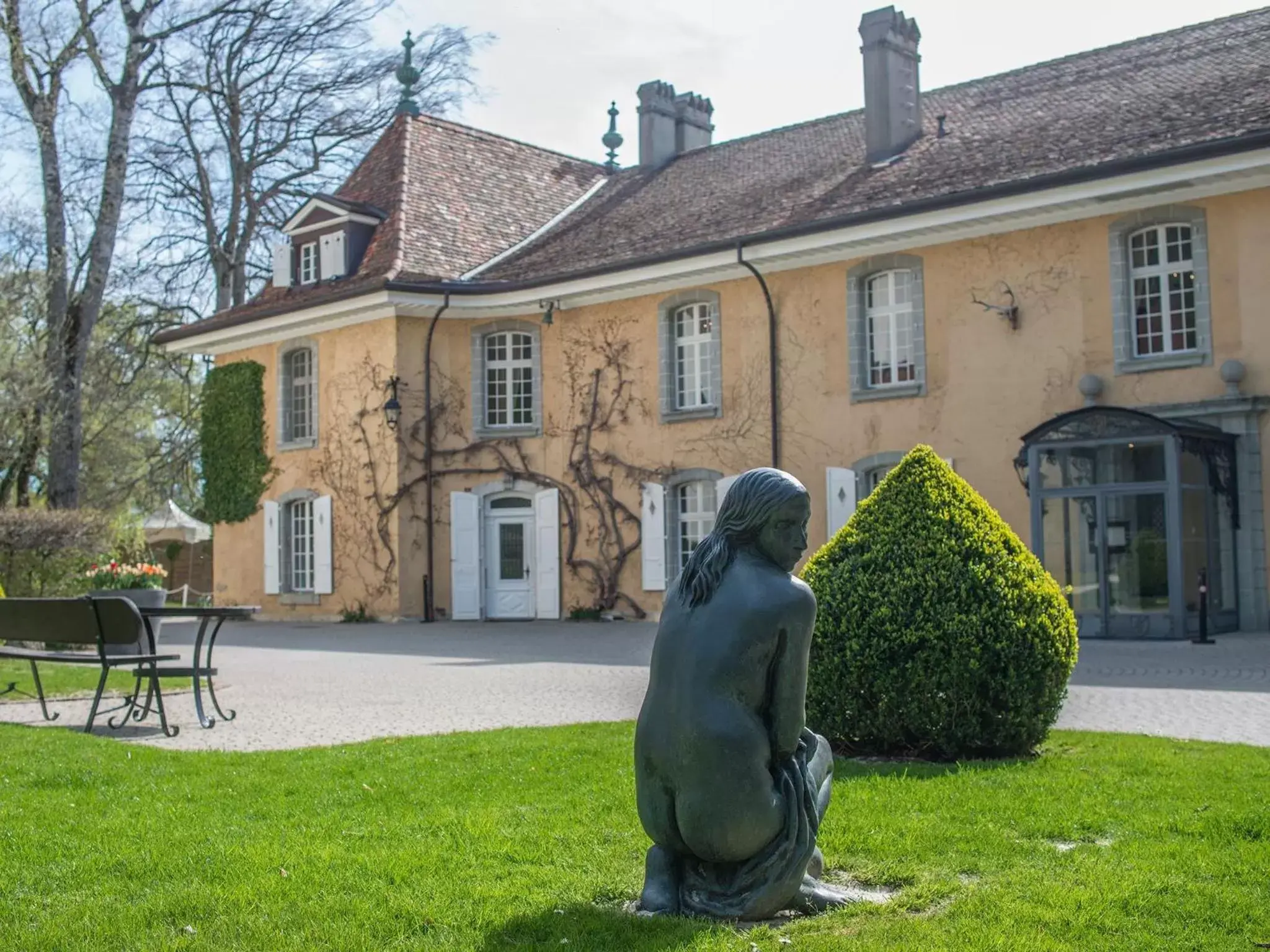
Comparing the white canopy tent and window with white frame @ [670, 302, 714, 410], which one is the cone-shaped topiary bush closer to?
window with white frame @ [670, 302, 714, 410]

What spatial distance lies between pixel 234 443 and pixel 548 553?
23.7 feet

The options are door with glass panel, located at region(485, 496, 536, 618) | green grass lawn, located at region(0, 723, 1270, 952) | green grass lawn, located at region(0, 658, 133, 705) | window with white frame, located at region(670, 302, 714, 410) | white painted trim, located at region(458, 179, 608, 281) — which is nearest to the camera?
green grass lawn, located at region(0, 723, 1270, 952)

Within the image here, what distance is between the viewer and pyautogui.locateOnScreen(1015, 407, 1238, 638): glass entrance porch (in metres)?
16.7

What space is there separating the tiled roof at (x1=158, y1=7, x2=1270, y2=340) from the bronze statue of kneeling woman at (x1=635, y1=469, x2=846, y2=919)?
1391 cm

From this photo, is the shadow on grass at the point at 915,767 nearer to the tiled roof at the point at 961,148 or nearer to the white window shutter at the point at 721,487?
the tiled roof at the point at 961,148

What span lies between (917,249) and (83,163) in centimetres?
1917

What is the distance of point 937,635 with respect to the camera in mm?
7590

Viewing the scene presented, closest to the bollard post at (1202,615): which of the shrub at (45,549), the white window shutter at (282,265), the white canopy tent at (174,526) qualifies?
the shrub at (45,549)

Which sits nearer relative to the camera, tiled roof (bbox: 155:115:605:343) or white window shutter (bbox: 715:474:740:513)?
white window shutter (bbox: 715:474:740:513)

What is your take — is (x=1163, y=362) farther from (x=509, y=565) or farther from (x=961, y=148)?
(x=509, y=565)

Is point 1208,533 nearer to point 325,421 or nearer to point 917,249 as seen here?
point 917,249

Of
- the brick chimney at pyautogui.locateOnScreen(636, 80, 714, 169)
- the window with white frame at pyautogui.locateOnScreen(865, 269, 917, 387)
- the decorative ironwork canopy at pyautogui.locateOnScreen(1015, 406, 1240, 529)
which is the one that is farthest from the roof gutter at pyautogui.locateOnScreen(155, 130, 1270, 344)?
the brick chimney at pyautogui.locateOnScreen(636, 80, 714, 169)

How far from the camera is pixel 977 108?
22.9 m

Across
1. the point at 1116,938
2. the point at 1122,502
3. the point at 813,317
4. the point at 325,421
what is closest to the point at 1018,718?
the point at 1116,938
